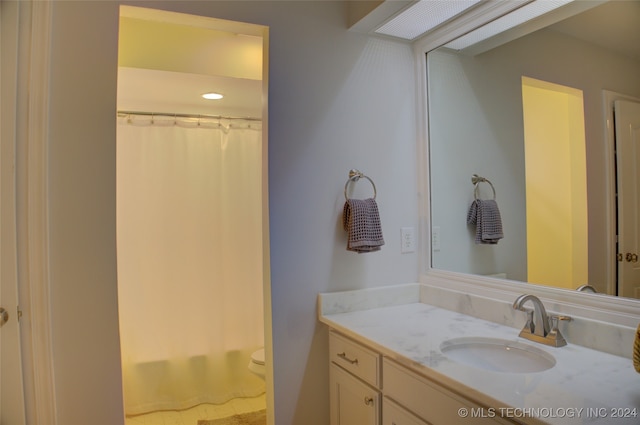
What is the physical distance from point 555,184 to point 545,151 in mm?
135

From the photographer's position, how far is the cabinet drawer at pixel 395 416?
4.16 feet

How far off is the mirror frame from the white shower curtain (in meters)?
1.41

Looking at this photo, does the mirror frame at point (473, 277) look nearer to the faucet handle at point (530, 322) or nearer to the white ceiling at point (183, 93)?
the faucet handle at point (530, 322)

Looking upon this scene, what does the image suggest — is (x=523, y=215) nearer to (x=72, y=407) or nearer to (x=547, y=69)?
(x=547, y=69)

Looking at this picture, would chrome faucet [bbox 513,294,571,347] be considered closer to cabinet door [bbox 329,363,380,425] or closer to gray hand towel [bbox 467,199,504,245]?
gray hand towel [bbox 467,199,504,245]

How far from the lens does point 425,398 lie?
1.23 meters

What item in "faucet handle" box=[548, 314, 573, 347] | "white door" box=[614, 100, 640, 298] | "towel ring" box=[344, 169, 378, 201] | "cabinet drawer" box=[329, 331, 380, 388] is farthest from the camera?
"towel ring" box=[344, 169, 378, 201]

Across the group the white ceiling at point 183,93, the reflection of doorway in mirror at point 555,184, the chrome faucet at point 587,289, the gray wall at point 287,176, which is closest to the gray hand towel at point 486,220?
the reflection of doorway in mirror at point 555,184

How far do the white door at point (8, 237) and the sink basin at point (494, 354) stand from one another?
140 centimetres

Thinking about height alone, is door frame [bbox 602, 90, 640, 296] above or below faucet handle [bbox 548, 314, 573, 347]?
above

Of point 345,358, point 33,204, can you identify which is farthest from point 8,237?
point 345,358

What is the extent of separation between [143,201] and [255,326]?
1.19 m

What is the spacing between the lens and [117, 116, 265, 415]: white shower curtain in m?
2.74

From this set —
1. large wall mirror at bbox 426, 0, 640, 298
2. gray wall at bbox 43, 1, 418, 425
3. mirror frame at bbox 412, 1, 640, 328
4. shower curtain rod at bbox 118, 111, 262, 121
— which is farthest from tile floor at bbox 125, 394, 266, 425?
shower curtain rod at bbox 118, 111, 262, 121
